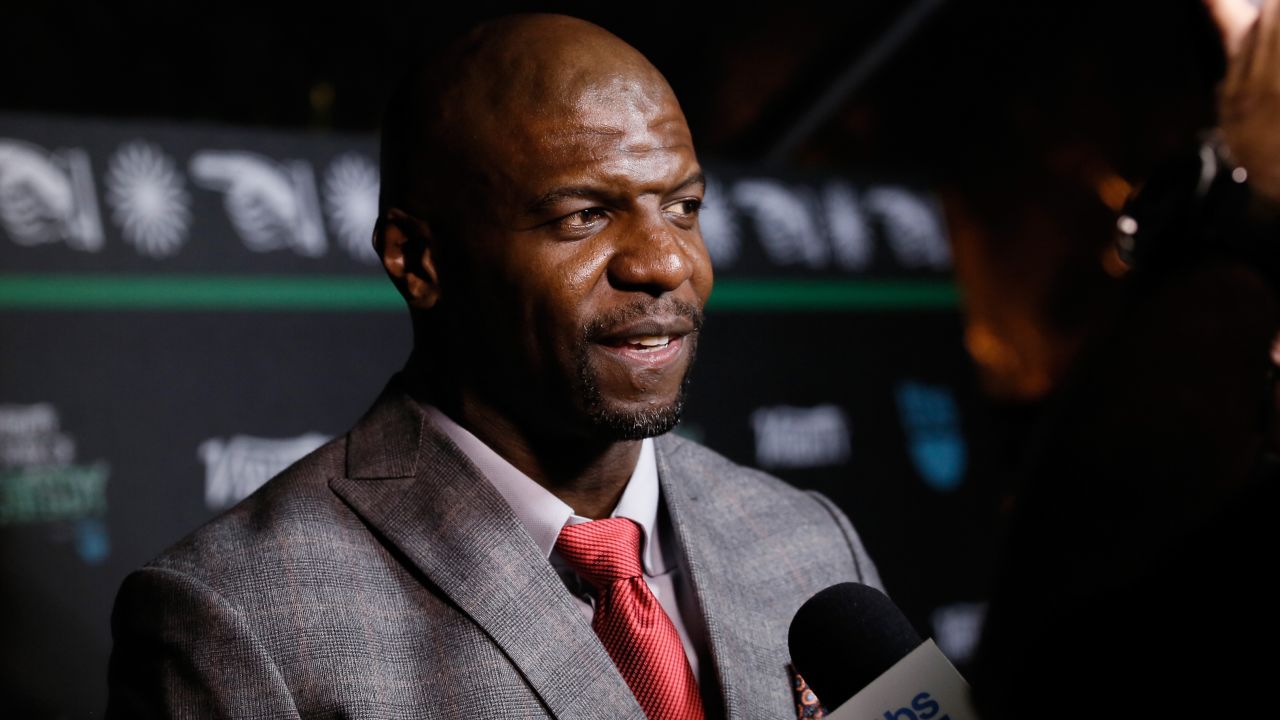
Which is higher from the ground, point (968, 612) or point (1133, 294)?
point (1133, 294)

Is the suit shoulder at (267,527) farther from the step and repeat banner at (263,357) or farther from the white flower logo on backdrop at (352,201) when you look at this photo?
the white flower logo on backdrop at (352,201)

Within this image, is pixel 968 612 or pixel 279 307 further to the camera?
pixel 968 612

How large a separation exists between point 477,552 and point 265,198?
1.65 metres

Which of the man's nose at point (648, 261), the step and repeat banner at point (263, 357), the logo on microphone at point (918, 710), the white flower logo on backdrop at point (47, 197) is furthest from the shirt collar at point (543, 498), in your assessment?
the white flower logo on backdrop at point (47, 197)

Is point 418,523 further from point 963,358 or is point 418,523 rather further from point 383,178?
point 963,358

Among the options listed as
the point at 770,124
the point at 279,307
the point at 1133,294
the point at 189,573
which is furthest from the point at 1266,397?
the point at 770,124

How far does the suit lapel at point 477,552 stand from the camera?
117 cm

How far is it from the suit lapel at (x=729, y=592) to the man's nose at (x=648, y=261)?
0.87ft

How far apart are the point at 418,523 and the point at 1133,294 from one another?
0.77 metres

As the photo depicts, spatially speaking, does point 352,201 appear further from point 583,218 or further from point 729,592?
point 729,592

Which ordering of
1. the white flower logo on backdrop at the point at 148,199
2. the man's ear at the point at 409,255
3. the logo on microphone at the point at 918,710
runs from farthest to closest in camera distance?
the white flower logo on backdrop at the point at 148,199 < the man's ear at the point at 409,255 < the logo on microphone at the point at 918,710

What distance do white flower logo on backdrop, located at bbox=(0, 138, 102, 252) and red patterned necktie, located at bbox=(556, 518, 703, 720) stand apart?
164 centimetres

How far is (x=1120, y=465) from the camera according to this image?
704 millimetres

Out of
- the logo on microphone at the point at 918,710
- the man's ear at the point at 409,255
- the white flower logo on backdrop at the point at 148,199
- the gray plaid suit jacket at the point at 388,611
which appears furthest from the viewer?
the white flower logo on backdrop at the point at 148,199
